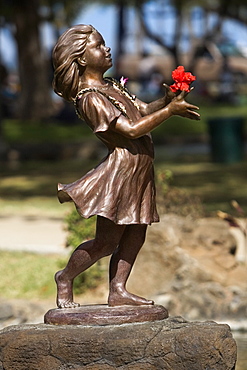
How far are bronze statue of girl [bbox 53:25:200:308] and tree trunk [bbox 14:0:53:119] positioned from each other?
1976cm

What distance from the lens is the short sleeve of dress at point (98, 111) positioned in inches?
213

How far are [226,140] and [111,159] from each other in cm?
1613

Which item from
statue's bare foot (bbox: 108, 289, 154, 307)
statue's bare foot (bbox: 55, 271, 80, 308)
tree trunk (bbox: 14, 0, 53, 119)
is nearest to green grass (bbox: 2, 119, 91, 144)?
tree trunk (bbox: 14, 0, 53, 119)

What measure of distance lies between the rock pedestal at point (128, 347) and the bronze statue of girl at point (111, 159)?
37cm

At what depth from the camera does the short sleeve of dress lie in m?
5.42

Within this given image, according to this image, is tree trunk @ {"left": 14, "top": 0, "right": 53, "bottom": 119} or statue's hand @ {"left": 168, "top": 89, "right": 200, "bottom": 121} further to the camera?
tree trunk @ {"left": 14, "top": 0, "right": 53, "bottom": 119}

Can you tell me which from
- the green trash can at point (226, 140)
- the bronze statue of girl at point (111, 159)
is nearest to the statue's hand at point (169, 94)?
the bronze statue of girl at point (111, 159)

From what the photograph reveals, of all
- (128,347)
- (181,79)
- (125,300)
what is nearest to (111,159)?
(181,79)

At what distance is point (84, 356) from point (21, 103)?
73.7 ft

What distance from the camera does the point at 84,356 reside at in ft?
17.1

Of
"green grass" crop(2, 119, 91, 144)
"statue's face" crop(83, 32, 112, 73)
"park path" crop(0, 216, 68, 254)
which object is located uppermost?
"statue's face" crop(83, 32, 112, 73)

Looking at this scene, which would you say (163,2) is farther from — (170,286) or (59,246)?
(170,286)

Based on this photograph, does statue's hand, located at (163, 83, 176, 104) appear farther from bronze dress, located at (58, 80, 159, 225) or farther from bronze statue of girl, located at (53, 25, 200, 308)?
bronze dress, located at (58, 80, 159, 225)

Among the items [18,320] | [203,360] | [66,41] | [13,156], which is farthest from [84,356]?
[13,156]
